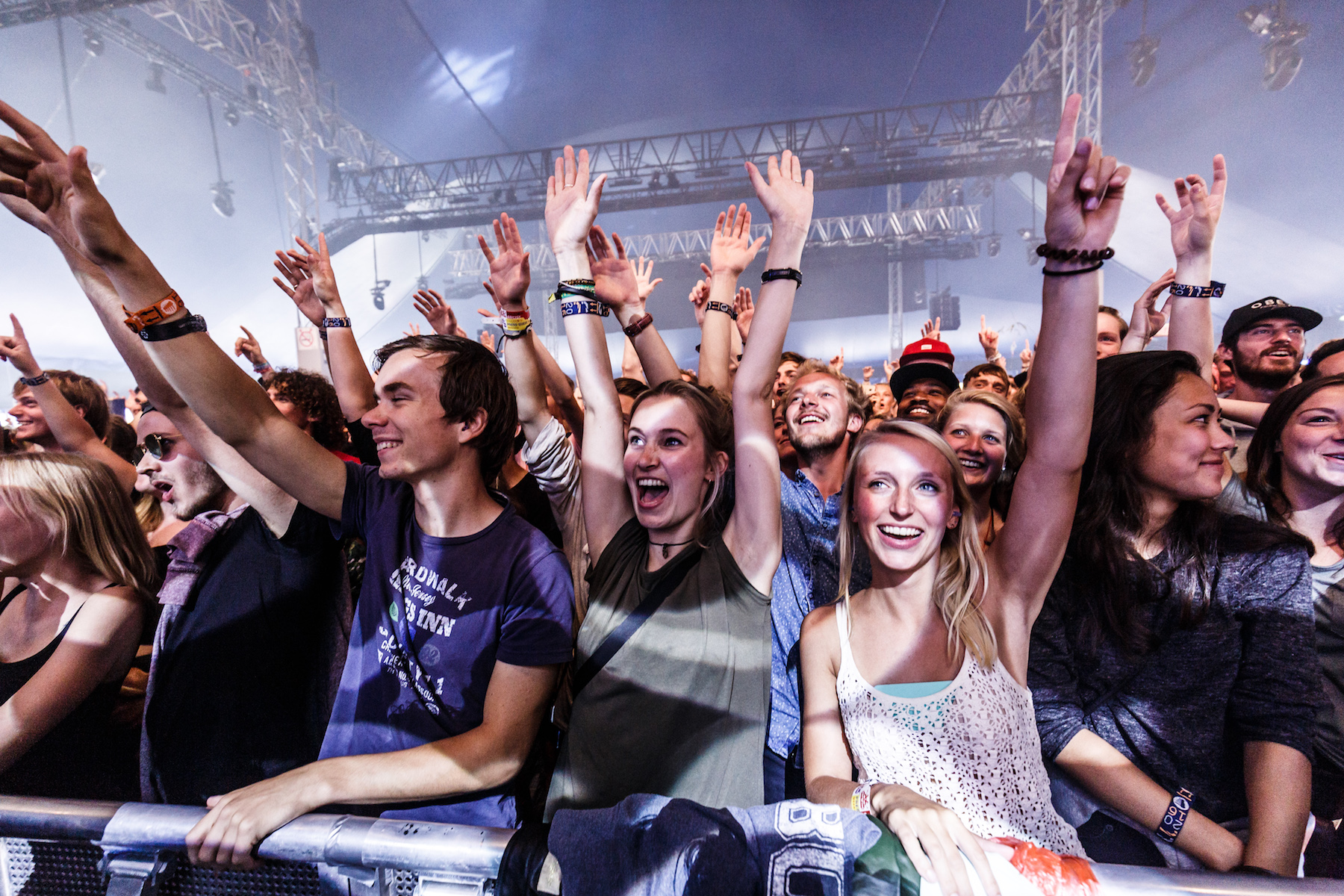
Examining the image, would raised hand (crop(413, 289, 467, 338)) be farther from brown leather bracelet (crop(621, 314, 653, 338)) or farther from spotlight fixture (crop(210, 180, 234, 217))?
spotlight fixture (crop(210, 180, 234, 217))

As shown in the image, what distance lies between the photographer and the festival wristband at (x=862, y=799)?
953 millimetres

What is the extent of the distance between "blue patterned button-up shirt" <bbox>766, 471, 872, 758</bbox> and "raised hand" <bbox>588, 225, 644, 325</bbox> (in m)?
0.86

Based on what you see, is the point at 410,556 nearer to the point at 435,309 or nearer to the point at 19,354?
the point at 435,309

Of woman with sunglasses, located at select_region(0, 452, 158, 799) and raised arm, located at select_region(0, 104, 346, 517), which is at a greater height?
raised arm, located at select_region(0, 104, 346, 517)

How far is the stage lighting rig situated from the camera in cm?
544

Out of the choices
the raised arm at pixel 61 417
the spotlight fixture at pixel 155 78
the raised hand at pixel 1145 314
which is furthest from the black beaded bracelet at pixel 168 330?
the spotlight fixture at pixel 155 78

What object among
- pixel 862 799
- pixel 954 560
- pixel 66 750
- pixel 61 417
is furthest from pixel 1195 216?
pixel 61 417

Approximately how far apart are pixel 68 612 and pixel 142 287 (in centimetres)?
96

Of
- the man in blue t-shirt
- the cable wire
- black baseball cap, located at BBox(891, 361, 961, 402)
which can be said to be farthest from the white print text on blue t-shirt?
the cable wire

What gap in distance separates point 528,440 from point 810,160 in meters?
7.52

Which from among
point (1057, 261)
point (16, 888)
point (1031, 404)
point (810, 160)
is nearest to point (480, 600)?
point (16, 888)

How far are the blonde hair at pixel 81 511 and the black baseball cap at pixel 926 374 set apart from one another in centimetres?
293

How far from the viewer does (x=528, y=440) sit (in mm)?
1665

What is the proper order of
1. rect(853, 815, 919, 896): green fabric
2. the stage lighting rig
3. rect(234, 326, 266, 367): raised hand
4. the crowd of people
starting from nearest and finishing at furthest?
rect(853, 815, 919, 896): green fabric
the crowd of people
rect(234, 326, 266, 367): raised hand
the stage lighting rig
